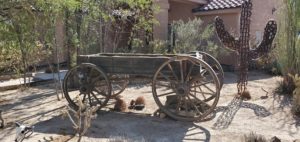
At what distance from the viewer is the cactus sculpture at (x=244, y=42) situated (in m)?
9.23

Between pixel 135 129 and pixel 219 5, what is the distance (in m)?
10.9

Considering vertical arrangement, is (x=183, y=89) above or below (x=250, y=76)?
above

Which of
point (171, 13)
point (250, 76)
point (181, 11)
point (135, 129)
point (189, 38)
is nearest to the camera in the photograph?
point (135, 129)

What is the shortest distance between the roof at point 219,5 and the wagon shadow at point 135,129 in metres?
9.57

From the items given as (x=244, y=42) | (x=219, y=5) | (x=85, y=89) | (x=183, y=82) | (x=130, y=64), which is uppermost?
(x=219, y=5)

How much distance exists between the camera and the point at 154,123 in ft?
21.6

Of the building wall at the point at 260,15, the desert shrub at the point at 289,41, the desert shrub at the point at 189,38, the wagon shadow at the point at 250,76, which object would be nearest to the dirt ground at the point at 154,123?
the desert shrub at the point at 289,41

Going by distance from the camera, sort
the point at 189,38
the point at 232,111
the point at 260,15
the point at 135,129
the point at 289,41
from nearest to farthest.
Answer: the point at 135,129
the point at 232,111
the point at 289,41
the point at 189,38
the point at 260,15

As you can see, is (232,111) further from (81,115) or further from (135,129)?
(81,115)

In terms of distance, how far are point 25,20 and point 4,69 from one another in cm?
522

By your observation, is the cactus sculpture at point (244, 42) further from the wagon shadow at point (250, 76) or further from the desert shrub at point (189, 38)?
the desert shrub at point (189, 38)

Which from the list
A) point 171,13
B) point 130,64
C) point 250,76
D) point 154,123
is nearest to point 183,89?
point 154,123

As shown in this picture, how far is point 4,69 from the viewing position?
436 inches

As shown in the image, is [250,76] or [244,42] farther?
[250,76]
